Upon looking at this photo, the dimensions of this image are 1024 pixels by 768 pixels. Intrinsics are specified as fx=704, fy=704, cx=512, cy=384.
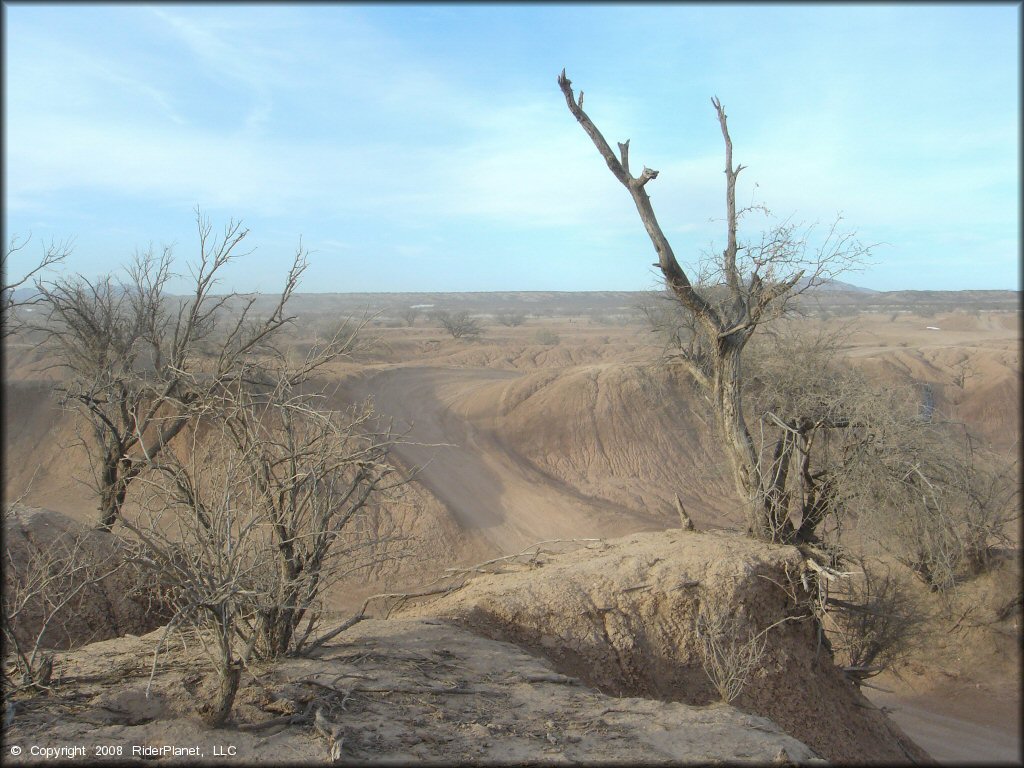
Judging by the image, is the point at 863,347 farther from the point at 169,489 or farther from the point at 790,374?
the point at 169,489

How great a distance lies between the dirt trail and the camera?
15055 mm

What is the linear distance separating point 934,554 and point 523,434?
10.4 metres

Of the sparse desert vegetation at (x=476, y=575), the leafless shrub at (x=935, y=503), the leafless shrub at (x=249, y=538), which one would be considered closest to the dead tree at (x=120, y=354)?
the sparse desert vegetation at (x=476, y=575)

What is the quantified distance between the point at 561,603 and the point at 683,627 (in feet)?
4.14

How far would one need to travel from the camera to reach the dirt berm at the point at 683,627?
6840mm

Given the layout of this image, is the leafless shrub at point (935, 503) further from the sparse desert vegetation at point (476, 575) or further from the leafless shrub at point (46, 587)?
the leafless shrub at point (46, 587)

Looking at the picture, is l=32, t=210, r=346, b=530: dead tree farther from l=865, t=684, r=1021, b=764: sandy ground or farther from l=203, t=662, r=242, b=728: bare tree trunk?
l=865, t=684, r=1021, b=764: sandy ground

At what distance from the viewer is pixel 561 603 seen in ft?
23.2

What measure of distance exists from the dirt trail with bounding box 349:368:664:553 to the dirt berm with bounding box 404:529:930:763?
22.5 ft

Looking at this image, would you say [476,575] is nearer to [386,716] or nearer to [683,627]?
[683,627]

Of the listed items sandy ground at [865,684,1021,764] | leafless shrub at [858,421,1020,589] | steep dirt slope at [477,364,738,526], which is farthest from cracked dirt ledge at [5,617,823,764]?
steep dirt slope at [477,364,738,526]

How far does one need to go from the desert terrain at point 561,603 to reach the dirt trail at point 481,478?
0.22 feet

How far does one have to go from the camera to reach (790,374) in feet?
56.0

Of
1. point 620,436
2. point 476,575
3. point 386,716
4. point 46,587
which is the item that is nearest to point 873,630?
point 476,575
